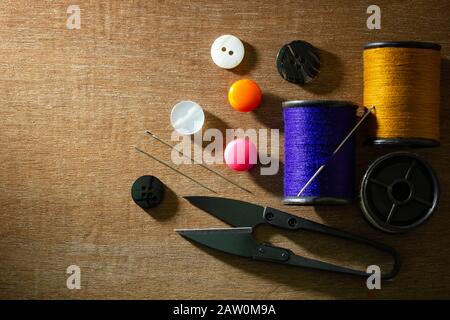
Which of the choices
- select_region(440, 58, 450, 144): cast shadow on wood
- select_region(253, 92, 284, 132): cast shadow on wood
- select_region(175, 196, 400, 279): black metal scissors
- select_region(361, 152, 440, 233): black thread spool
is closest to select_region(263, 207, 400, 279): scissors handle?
select_region(175, 196, 400, 279): black metal scissors

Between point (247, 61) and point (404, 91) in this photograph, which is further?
point (247, 61)

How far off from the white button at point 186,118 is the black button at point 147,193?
198mm

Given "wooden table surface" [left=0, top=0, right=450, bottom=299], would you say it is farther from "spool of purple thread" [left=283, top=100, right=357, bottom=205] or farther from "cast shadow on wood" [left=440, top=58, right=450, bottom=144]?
"spool of purple thread" [left=283, top=100, right=357, bottom=205]

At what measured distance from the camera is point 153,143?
8.16ft

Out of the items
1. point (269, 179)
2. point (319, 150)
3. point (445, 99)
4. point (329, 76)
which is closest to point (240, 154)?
point (269, 179)

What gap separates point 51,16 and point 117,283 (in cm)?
93

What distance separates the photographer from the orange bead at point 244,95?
2.41 m

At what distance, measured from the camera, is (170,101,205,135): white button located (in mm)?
2428

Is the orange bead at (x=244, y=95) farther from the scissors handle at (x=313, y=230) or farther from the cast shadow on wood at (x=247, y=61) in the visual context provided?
the scissors handle at (x=313, y=230)

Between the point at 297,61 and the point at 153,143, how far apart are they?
551 millimetres

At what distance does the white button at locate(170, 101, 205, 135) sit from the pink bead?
0.13m

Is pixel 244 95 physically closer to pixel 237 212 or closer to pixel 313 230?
pixel 237 212

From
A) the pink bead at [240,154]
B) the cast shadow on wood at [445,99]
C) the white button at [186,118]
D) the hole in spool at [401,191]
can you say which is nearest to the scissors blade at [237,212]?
the pink bead at [240,154]

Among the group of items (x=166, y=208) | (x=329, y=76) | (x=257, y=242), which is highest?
(x=329, y=76)
